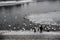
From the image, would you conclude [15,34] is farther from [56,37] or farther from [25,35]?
[56,37]

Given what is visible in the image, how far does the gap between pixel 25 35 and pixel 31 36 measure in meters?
0.26

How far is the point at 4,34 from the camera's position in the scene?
171 inches

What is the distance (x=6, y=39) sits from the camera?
425cm

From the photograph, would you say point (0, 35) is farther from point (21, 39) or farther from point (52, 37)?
point (52, 37)

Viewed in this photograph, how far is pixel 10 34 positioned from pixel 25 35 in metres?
0.67

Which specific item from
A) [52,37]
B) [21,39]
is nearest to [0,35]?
[21,39]

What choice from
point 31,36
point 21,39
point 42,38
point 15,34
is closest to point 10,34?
point 15,34

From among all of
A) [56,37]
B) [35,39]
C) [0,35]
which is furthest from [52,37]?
[0,35]

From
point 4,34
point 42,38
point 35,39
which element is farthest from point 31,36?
point 4,34

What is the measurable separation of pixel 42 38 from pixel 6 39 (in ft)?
5.08

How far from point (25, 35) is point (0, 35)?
1094 millimetres

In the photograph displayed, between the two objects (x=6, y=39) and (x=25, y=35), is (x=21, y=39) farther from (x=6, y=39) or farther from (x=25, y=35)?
(x=6, y=39)

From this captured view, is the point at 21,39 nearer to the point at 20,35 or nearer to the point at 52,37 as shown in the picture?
the point at 20,35

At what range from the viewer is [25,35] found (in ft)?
13.9
